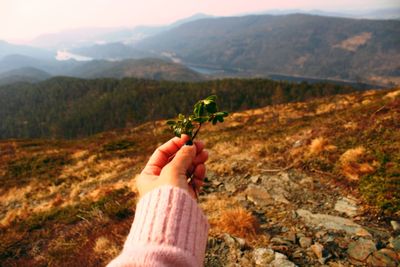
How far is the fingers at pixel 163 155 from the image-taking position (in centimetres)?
294

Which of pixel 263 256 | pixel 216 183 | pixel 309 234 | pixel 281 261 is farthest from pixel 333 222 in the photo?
pixel 216 183

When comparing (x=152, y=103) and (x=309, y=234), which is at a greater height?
(x=309, y=234)

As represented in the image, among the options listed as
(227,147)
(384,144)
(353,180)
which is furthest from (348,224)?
(227,147)

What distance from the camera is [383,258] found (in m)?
5.25

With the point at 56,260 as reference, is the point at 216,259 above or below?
above

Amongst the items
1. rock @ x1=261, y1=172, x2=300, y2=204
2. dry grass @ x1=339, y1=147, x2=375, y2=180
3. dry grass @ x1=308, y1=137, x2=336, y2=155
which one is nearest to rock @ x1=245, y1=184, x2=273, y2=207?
rock @ x1=261, y1=172, x2=300, y2=204

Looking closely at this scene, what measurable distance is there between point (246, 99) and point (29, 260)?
465ft

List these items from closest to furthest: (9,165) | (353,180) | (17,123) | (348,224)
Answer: (348,224)
(353,180)
(9,165)
(17,123)

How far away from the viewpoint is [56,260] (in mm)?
7820

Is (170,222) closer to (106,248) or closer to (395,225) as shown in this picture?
(106,248)

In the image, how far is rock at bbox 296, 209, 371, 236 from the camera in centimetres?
616

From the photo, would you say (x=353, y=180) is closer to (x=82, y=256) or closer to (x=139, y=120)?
(x=82, y=256)

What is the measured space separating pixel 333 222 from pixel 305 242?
1062 millimetres

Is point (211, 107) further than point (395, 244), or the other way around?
point (395, 244)
